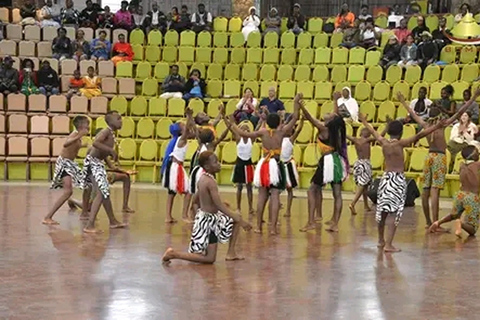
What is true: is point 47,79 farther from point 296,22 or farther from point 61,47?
point 296,22

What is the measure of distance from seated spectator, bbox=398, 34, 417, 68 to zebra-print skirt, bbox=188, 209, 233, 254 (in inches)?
382

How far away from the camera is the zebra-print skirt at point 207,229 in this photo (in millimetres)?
8117

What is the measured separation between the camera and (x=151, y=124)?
53.4 ft

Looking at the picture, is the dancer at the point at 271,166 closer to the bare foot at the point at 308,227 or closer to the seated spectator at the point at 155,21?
the bare foot at the point at 308,227

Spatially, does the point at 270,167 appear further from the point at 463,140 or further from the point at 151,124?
the point at 151,124

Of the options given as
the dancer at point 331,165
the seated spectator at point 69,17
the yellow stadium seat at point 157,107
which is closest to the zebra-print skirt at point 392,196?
the dancer at point 331,165

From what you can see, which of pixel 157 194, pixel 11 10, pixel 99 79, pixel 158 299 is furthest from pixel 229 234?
pixel 11 10

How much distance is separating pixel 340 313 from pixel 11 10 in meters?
15.1

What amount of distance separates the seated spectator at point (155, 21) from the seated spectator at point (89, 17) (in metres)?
1.18

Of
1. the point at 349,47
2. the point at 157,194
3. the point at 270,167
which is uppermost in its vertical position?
the point at 349,47

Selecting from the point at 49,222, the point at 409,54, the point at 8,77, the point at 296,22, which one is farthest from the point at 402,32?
the point at 49,222

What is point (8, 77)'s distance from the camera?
662 inches

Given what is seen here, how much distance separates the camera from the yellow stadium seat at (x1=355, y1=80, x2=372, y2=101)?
651 inches

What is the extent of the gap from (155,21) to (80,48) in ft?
7.95
